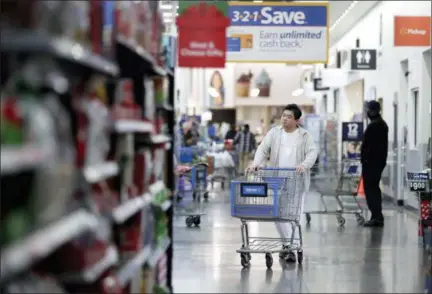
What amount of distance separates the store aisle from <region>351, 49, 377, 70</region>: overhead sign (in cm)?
842

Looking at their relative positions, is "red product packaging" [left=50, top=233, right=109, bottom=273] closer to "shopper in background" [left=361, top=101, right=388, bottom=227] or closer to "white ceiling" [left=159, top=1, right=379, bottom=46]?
"shopper in background" [left=361, top=101, right=388, bottom=227]

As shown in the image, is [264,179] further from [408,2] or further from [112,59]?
[408,2]

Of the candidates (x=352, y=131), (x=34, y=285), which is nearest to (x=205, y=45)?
(x=34, y=285)

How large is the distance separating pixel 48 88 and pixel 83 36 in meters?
0.39

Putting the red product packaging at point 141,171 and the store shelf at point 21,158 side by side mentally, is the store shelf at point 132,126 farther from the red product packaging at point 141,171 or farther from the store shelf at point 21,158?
the store shelf at point 21,158

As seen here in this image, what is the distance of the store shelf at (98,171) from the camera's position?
386cm

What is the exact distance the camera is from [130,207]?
4695 millimetres

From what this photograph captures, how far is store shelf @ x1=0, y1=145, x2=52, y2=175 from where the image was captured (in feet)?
10.0

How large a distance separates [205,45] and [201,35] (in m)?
0.08

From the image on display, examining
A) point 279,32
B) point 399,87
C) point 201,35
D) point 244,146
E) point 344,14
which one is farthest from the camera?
point 244,146

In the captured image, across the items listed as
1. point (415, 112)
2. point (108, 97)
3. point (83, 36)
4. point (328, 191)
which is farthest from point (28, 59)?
point (415, 112)

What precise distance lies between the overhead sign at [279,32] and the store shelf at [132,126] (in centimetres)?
1037

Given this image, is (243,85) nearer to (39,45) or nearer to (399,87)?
(399,87)

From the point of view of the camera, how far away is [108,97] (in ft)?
16.1
